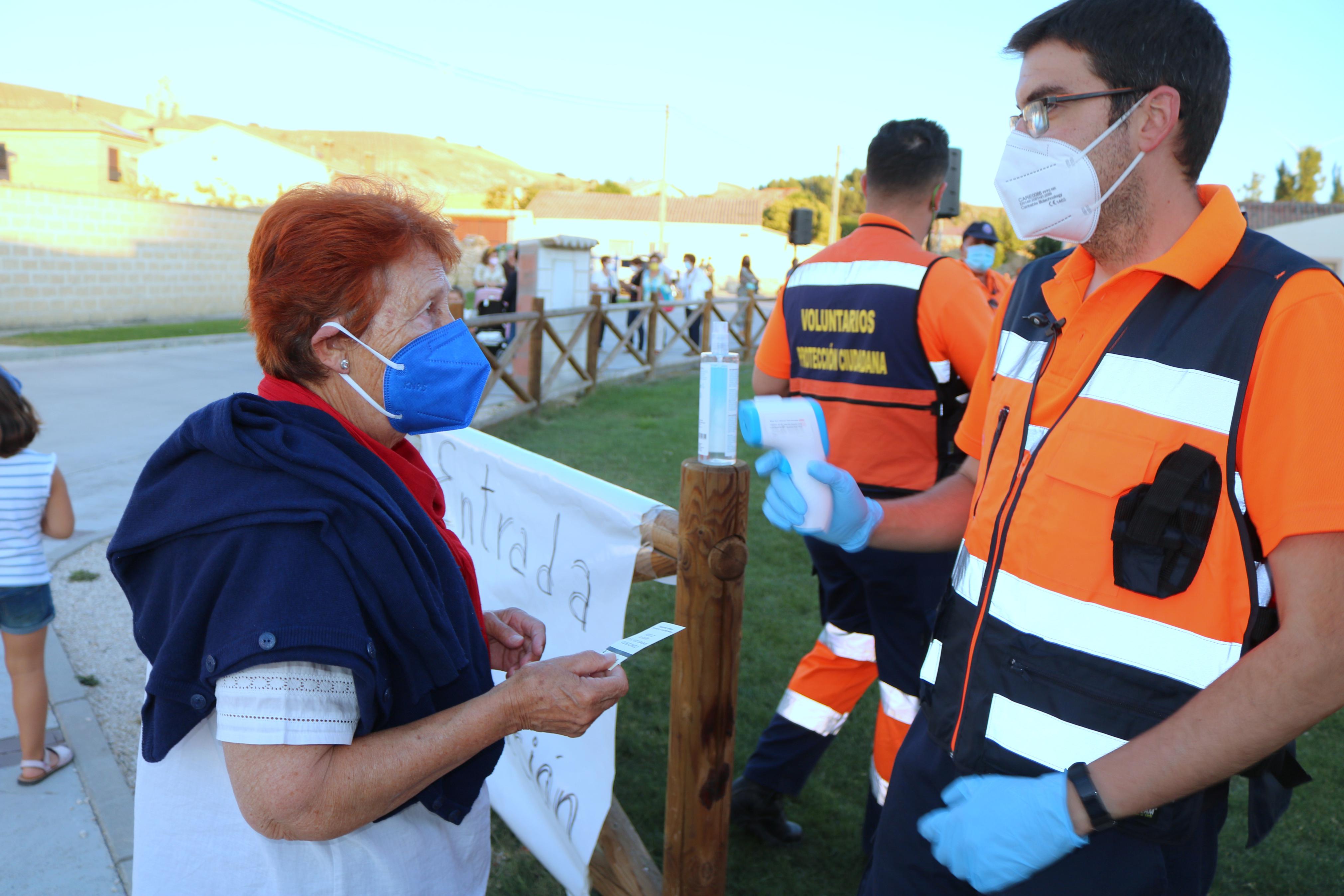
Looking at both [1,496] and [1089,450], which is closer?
[1089,450]

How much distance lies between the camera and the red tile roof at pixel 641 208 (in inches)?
2098

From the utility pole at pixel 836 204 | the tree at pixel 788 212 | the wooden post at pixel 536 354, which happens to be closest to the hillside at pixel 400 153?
the tree at pixel 788 212

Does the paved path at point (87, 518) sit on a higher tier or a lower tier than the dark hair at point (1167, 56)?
lower

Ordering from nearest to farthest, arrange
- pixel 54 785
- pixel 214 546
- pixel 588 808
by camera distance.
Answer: pixel 214 546, pixel 588 808, pixel 54 785

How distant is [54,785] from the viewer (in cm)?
312

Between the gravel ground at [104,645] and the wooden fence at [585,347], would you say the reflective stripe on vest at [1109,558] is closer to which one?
the gravel ground at [104,645]

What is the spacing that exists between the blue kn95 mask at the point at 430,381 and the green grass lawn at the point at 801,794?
1.73 metres

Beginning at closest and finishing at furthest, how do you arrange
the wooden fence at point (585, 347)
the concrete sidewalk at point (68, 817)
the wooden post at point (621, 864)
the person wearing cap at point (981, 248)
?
the wooden post at point (621, 864) → the concrete sidewalk at point (68, 817) → the person wearing cap at point (981, 248) → the wooden fence at point (585, 347)

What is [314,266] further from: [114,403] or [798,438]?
[114,403]

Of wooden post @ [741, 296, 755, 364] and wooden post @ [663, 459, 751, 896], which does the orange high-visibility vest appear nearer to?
wooden post @ [663, 459, 751, 896]

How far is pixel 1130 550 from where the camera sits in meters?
1.33

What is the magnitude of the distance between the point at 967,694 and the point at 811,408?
1.98 ft

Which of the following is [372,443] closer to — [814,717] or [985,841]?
[985,841]

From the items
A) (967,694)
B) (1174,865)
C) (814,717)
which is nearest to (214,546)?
(967,694)
